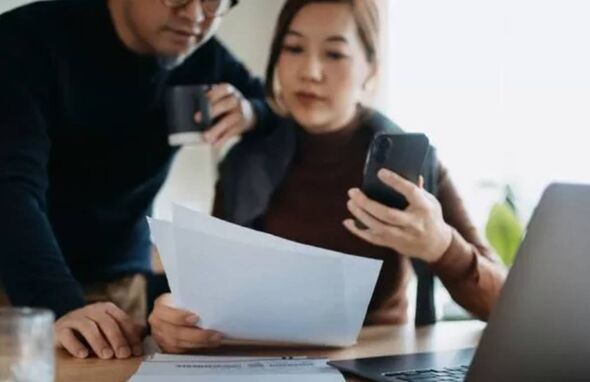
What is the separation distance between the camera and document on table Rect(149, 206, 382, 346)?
2.93 ft

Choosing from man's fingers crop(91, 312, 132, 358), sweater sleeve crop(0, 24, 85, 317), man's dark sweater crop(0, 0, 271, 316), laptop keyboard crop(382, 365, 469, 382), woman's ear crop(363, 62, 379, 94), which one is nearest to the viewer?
laptop keyboard crop(382, 365, 469, 382)

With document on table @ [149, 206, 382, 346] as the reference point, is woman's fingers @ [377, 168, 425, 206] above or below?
above

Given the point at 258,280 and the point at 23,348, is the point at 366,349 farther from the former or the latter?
the point at 23,348

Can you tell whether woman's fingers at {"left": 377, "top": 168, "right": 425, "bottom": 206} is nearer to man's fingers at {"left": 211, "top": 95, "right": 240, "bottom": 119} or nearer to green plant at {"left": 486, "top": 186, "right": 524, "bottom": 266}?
man's fingers at {"left": 211, "top": 95, "right": 240, "bottom": 119}

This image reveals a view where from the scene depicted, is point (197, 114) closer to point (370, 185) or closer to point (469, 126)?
point (370, 185)

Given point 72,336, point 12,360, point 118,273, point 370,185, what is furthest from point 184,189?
point 12,360

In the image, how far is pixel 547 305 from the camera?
69cm

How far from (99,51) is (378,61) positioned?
1.80ft

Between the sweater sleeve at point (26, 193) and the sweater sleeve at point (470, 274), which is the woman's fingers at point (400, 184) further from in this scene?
the sweater sleeve at point (26, 193)

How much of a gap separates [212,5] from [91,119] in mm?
292

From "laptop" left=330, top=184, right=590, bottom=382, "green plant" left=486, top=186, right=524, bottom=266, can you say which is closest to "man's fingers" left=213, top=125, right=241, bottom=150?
"green plant" left=486, top=186, right=524, bottom=266

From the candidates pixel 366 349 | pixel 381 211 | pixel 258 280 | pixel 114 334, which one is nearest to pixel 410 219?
pixel 381 211

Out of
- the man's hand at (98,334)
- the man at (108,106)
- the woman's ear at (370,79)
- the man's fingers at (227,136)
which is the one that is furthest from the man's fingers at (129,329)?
the woman's ear at (370,79)

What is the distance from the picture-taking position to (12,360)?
73 centimetres
